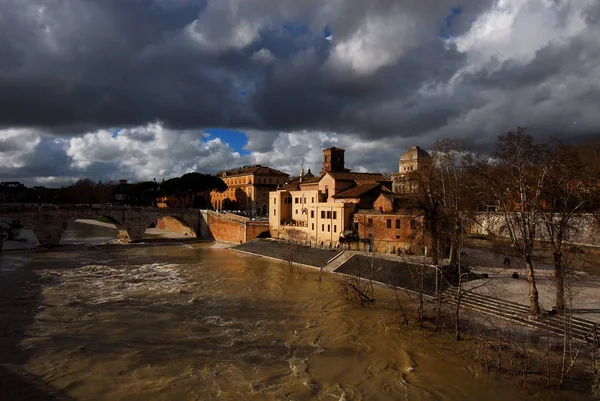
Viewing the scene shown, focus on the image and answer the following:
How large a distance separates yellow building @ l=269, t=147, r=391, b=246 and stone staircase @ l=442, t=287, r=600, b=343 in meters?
18.8

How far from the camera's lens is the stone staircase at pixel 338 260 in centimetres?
3667

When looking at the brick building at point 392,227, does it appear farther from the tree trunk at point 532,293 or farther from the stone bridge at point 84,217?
the stone bridge at point 84,217

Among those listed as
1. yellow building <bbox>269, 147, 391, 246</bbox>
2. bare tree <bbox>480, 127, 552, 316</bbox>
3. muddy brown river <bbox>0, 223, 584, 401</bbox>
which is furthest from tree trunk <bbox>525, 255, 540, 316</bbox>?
yellow building <bbox>269, 147, 391, 246</bbox>

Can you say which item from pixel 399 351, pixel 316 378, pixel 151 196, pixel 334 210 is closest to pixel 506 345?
pixel 399 351

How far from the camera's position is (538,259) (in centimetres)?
3195

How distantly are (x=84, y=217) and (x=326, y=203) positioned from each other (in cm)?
3565

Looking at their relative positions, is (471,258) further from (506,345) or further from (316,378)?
(316,378)

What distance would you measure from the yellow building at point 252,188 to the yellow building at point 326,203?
29495 millimetres

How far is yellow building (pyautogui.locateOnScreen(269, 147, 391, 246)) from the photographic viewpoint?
4394 cm

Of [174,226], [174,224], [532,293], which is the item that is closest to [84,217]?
[174,224]

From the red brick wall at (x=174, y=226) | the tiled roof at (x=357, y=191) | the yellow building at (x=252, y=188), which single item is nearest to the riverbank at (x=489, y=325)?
the tiled roof at (x=357, y=191)

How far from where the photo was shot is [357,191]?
45.4 m

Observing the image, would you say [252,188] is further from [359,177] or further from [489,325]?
[489,325]

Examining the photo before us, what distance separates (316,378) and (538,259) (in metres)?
25.0
